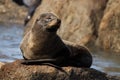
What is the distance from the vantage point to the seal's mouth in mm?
6930

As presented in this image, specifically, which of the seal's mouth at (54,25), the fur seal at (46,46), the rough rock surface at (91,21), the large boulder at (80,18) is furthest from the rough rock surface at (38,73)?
the large boulder at (80,18)

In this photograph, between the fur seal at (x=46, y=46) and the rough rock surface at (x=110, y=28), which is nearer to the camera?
the fur seal at (x=46, y=46)

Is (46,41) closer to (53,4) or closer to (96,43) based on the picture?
(96,43)

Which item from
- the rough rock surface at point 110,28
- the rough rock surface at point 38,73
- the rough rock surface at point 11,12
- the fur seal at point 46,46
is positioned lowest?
the rough rock surface at point 11,12

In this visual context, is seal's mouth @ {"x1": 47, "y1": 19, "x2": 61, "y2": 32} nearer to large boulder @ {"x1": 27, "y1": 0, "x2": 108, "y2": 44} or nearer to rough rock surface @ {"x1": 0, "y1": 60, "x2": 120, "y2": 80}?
rough rock surface @ {"x1": 0, "y1": 60, "x2": 120, "y2": 80}

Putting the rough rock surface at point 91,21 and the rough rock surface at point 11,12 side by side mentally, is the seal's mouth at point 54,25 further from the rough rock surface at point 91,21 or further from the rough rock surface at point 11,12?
the rough rock surface at point 11,12

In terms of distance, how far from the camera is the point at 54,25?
23.0 feet

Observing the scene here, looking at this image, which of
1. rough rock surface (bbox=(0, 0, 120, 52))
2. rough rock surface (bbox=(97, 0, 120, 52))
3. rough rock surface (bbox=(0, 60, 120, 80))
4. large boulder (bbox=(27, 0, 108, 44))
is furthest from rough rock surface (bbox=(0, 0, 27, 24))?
rough rock surface (bbox=(0, 60, 120, 80))

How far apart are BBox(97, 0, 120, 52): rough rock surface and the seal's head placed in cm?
630

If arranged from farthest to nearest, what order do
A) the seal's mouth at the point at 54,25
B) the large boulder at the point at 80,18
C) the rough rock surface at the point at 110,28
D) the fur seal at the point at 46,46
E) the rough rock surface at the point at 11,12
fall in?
the rough rock surface at the point at 11,12, the large boulder at the point at 80,18, the rough rock surface at the point at 110,28, the fur seal at the point at 46,46, the seal's mouth at the point at 54,25

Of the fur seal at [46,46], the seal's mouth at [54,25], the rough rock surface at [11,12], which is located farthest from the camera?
the rough rock surface at [11,12]

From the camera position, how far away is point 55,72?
7023 millimetres

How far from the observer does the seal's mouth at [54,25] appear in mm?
6930

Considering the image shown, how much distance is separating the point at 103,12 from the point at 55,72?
24.4 ft
